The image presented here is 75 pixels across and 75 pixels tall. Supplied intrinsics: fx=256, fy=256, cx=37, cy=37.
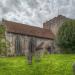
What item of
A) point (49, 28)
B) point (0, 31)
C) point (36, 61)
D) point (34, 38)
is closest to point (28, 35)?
point (34, 38)

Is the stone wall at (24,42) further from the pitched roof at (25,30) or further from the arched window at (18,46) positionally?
the pitched roof at (25,30)

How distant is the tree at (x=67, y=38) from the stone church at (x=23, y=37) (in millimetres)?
10196

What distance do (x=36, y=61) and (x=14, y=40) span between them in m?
35.7

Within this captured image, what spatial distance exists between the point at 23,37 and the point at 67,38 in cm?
1447

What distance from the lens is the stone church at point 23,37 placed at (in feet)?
192

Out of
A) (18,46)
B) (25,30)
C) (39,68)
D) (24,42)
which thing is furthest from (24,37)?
(39,68)

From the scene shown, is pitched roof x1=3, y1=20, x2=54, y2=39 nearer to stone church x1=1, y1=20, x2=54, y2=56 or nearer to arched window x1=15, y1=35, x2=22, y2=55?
stone church x1=1, y1=20, x2=54, y2=56

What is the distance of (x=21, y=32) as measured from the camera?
60.3 m

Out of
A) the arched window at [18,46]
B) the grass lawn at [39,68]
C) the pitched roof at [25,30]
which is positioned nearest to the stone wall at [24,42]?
the arched window at [18,46]

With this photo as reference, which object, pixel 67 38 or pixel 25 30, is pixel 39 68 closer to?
pixel 67 38

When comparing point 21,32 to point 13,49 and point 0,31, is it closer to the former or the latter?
point 13,49

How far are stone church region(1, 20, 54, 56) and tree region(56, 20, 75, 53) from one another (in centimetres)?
1020

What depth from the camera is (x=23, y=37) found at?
6109cm

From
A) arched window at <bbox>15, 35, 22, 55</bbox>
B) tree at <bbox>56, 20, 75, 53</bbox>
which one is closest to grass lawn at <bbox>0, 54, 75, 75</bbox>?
tree at <bbox>56, 20, 75, 53</bbox>
